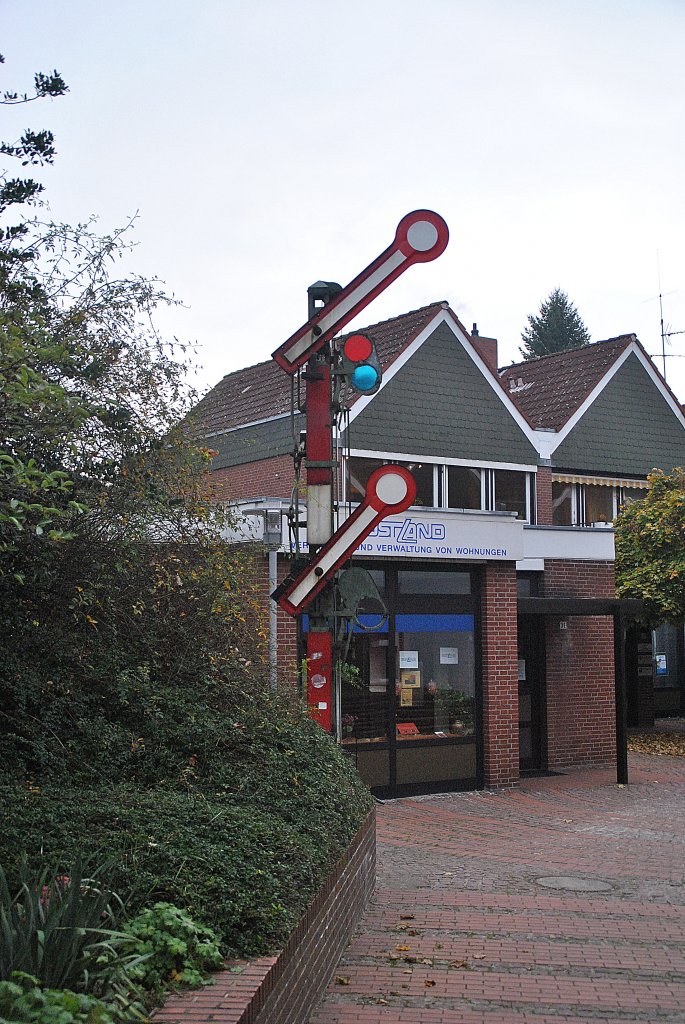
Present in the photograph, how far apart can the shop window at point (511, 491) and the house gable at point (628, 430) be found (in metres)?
1.94

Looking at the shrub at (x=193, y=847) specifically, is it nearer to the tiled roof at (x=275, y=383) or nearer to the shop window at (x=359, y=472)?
the shop window at (x=359, y=472)

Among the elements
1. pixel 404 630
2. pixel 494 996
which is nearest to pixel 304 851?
pixel 494 996

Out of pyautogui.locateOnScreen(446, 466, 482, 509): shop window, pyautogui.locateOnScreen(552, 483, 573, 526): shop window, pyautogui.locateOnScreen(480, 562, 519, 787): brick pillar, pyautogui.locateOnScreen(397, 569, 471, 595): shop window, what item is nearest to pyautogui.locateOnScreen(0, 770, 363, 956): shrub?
pyautogui.locateOnScreen(397, 569, 471, 595): shop window

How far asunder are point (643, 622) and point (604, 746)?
4.01 meters

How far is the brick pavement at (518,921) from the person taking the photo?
6375 millimetres

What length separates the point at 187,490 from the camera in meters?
9.20

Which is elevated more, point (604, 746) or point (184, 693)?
point (184, 693)

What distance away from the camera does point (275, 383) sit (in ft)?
66.0

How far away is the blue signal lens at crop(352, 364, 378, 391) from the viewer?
8906 millimetres

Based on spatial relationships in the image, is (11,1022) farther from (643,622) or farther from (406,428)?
(643,622)

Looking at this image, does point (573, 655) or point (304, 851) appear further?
point (573, 655)

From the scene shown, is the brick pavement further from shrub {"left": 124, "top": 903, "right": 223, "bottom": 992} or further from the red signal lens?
the red signal lens

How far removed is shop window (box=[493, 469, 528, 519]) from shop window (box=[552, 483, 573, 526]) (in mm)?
1646

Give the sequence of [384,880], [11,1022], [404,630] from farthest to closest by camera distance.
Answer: [404,630], [384,880], [11,1022]
